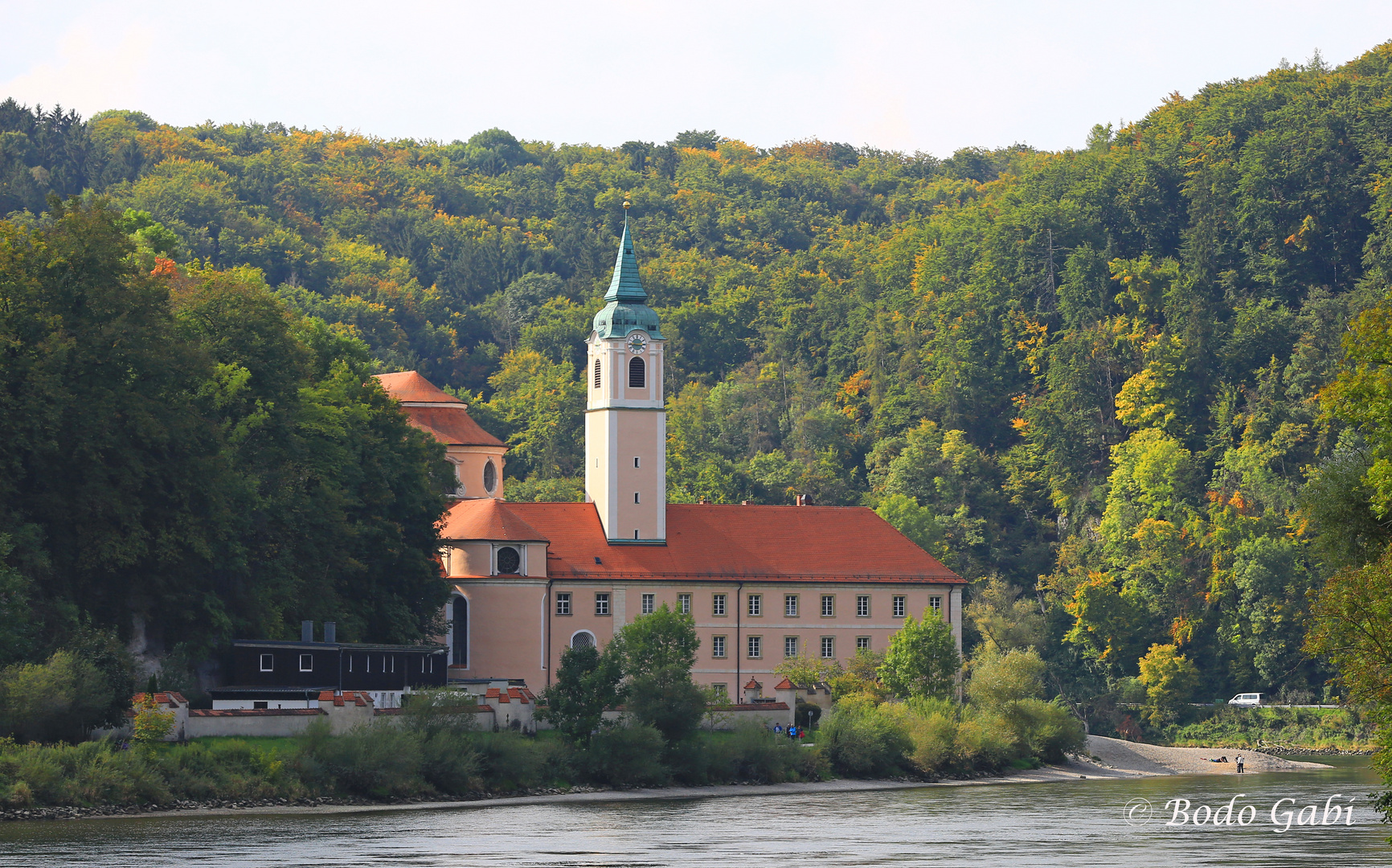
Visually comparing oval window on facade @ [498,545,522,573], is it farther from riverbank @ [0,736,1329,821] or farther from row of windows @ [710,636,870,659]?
riverbank @ [0,736,1329,821]

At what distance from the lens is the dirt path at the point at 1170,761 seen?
258ft

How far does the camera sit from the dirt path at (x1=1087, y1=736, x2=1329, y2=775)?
78625mm

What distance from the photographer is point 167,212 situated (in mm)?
140875

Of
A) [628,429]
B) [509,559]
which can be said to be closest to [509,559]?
[509,559]

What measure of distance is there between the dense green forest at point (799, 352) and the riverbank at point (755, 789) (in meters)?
8.34

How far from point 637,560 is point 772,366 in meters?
55.3

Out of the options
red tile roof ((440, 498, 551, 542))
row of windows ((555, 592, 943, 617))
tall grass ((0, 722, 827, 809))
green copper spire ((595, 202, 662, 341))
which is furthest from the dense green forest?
green copper spire ((595, 202, 662, 341))

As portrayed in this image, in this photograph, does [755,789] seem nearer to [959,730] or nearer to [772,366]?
[959,730]

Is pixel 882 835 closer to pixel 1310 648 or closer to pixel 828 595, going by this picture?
pixel 1310 648

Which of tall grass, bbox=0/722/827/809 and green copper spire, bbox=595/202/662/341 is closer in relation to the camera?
tall grass, bbox=0/722/827/809

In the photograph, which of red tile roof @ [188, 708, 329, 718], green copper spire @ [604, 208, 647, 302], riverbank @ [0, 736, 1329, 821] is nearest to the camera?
riverbank @ [0, 736, 1329, 821]

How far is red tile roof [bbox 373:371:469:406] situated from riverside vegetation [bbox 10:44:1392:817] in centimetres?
847

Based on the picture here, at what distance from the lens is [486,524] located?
8244 cm

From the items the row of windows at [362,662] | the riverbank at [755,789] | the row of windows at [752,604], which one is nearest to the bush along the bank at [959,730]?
the riverbank at [755,789]
